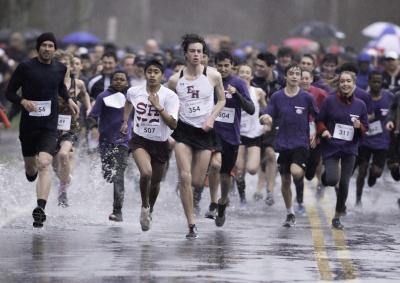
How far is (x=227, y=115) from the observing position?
55.2 ft

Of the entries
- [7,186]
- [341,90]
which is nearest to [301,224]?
[341,90]

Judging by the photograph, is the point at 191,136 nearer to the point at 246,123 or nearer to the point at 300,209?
the point at 300,209

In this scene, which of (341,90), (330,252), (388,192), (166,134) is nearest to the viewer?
(330,252)

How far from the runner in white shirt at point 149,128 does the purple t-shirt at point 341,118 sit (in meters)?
2.22

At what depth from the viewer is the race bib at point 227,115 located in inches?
662

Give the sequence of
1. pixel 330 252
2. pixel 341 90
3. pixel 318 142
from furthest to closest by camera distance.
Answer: pixel 318 142, pixel 341 90, pixel 330 252

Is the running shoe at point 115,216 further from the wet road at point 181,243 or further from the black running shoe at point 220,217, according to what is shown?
the black running shoe at point 220,217

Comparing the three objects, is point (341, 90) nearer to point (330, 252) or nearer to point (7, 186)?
point (330, 252)

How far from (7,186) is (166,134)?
4783mm

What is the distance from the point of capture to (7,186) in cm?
1930

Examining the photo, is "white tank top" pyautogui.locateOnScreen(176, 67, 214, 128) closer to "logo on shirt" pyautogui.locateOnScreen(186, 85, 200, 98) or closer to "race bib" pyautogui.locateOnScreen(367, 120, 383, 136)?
"logo on shirt" pyautogui.locateOnScreen(186, 85, 200, 98)

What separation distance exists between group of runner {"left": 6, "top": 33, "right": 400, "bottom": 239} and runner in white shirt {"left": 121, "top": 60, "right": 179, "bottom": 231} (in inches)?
0.4

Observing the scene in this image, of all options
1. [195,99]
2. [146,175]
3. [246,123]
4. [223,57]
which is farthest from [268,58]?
[146,175]

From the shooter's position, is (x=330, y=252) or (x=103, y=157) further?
(x=103, y=157)
